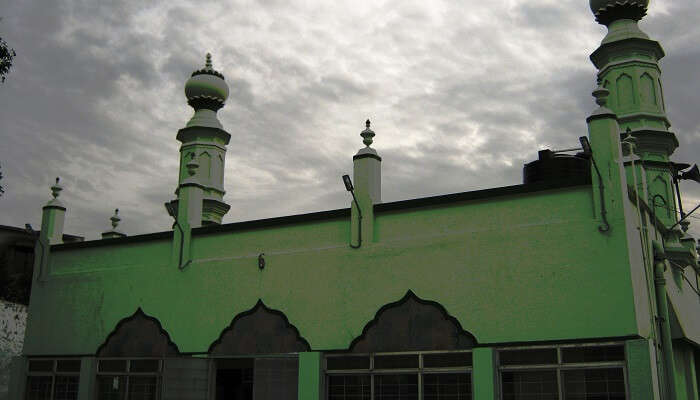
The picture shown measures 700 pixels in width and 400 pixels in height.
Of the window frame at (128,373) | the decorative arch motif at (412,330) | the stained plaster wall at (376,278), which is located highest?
the stained plaster wall at (376,278)

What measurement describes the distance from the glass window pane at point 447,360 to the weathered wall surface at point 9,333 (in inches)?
590

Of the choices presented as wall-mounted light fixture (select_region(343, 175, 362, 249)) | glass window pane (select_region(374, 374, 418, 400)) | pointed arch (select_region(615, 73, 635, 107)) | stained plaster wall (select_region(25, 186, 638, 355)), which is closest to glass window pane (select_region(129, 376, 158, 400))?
stained plaster wall (select_region(25, 186, 638, 355))

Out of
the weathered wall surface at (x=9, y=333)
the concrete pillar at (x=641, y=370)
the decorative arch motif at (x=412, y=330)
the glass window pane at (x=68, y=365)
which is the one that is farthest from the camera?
the weathered wall surface at (x=9, y=333)

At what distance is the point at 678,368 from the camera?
14445mm

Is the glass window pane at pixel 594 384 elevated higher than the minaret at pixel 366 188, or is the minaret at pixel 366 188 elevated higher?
the minaret at pixel 366 188

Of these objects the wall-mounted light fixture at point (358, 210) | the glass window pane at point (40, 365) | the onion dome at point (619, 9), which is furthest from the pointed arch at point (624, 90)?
the glass window pane at point (40, 365)

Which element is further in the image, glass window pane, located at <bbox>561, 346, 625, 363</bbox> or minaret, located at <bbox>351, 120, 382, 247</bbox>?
minaret, located at <bbox>351, 120, 382, 247</bbox>

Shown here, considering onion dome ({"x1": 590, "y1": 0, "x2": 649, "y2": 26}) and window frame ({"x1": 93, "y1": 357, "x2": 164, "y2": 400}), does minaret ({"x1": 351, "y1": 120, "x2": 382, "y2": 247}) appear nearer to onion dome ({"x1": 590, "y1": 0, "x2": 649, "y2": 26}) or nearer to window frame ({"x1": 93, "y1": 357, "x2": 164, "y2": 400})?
window frame ({"x1": 93, "y1": 357, "x2": 164, "y2": 400})

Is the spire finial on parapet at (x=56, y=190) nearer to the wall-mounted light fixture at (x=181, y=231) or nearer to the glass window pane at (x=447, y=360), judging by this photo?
the wall-mounted light fixture at (x=181, y=231)

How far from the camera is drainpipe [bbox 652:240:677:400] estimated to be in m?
13.1

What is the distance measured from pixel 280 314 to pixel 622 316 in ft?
23.1

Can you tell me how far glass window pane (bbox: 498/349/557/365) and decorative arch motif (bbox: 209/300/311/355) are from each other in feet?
13.8

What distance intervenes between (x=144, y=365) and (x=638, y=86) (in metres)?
15.2

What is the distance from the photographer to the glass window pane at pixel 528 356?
12.9 meters
